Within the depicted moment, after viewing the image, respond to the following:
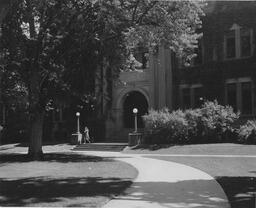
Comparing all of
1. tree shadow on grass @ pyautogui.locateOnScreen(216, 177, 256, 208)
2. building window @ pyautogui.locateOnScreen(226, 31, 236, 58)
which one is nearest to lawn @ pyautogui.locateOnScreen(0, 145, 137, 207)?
tree shadow on grass @ pyautogui.locateOnScreen(216, 177, 256, 208)

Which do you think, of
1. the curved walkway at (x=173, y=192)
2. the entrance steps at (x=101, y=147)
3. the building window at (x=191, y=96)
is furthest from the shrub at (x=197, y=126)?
the curved walkway at (x=173, y=192)

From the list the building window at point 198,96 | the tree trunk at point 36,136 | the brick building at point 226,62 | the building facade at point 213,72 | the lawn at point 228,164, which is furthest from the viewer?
the building window at point 198,96

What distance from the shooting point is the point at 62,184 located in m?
14.5

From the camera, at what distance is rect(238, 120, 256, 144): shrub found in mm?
32044

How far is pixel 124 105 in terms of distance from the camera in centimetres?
4541

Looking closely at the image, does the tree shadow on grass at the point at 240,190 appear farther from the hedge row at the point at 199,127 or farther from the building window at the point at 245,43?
the building window at the point at 245,43

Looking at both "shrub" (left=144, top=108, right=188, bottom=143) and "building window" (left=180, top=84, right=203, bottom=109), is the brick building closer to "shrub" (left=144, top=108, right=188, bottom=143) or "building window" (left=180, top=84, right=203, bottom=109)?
"building window" (left=180, top=84, right=203, bottom=109)

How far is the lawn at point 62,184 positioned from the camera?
454 inches

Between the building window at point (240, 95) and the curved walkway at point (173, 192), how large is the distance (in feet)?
71.0

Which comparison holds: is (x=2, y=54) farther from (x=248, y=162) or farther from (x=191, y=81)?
(x=191, y=81)

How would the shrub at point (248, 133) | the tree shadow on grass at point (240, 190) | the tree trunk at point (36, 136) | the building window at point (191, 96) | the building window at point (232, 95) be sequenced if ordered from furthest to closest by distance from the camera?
the building window at point (191, 96)
the building window at point (232, 95)
the shrub at point (248, 133)
the tree trunk at point (36, 136)
the tree shadow on grass at point (240, 190)

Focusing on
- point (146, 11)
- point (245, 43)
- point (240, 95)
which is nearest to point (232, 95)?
point (240, 95)

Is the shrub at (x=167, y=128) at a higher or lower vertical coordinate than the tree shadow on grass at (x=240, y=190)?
higher

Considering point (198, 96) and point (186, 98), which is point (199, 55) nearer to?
point (198, 96)
